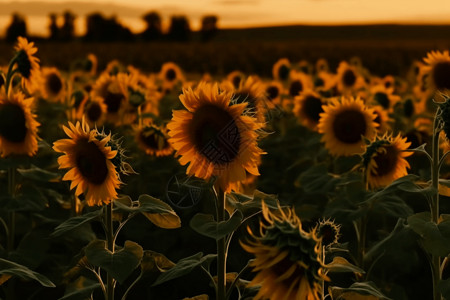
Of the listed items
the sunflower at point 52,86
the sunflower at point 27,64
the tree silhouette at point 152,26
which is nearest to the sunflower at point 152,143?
the sunflower at point 27,64

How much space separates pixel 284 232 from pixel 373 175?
279 cm

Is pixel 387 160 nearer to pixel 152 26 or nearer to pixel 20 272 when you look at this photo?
pixel 20 272

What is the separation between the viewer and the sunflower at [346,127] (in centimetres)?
550

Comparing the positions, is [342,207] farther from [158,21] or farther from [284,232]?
[158,21]

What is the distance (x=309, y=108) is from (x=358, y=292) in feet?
13.9

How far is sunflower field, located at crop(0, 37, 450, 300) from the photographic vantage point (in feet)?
9.37

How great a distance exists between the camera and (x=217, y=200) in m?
3.04

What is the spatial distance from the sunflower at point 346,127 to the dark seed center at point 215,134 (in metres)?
2.63

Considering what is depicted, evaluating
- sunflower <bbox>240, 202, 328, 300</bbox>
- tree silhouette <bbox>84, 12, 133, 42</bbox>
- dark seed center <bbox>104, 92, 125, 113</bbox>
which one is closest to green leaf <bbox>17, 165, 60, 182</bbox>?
sunflower <bbox>240, 202, 328, 300</bbox>

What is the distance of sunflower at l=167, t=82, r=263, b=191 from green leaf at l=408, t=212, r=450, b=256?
0.78 metres

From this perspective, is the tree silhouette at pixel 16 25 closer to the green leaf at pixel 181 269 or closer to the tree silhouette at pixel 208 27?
the tree silhouette at pixel 208 27

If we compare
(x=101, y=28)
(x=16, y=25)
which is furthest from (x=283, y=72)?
(x=101, y=28)

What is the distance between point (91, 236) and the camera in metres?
3.97

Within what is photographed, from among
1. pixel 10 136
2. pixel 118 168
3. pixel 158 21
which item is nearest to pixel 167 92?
pixel 10 136
